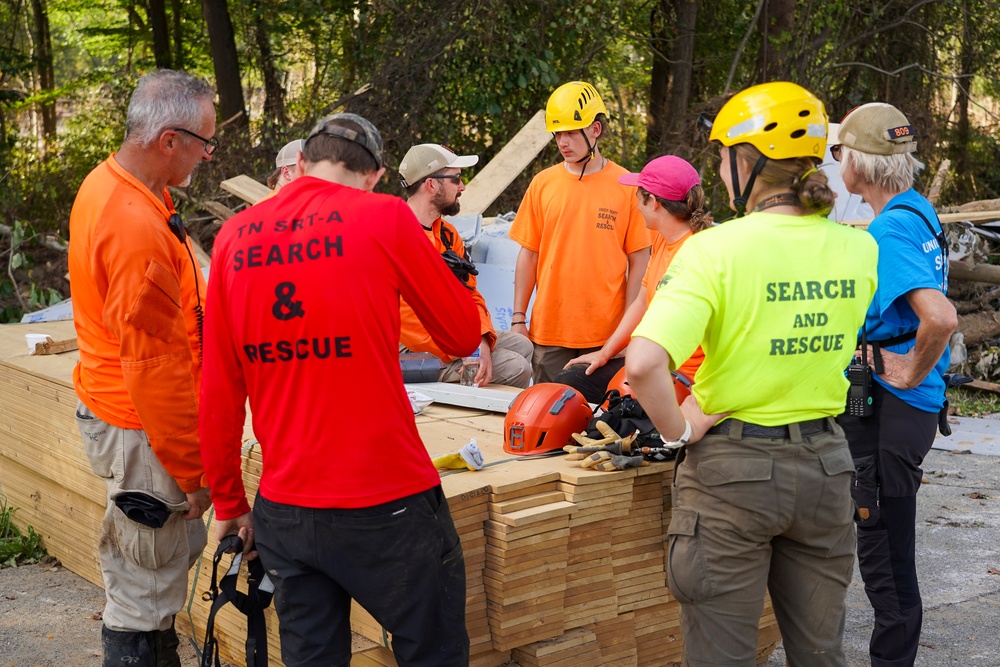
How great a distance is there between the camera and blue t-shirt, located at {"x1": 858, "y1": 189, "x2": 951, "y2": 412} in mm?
3453

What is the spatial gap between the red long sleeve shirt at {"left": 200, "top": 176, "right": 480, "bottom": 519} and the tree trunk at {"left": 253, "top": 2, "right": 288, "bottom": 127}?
9.80 metres

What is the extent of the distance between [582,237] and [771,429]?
3.03 meters

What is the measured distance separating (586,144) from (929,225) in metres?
2.42

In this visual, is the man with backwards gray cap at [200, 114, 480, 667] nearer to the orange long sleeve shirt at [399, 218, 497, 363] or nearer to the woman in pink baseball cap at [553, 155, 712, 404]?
the woman in pink baseball cap at [553, 155, 712, 404]

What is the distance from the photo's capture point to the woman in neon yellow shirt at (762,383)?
2549 mm

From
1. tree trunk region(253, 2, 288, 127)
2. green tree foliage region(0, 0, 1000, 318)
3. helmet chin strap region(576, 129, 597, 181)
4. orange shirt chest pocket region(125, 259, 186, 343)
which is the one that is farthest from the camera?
tree trunk region(253, 2, 288, 127)

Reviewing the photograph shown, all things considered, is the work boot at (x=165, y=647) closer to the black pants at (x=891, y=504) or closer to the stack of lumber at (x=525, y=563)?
the stack of lumber at (x=525, y=563)

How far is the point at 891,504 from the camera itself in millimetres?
3607

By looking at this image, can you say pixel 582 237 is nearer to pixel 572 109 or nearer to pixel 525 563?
pixel 572 109

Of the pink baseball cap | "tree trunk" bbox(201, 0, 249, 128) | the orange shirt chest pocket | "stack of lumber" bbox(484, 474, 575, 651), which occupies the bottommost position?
"stack of lumber" bbox(484, 474, 575, 651)

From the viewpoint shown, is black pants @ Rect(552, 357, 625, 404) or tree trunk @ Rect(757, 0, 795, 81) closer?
black pants @ Rect(552, 357, 625, 404)

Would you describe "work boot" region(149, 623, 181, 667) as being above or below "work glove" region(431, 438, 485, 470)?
below

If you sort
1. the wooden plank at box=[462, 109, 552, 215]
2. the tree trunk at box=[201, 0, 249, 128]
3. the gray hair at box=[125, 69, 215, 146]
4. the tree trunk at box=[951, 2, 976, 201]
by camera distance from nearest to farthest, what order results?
the gray hair at box=[125, 69, 215, 146] < the wooden plank at box=[462, 109, 552, 215] < the tree trunk at box=[201, 0, 249, 128] < the tree trunk at box=[951, 2, 976, 201]

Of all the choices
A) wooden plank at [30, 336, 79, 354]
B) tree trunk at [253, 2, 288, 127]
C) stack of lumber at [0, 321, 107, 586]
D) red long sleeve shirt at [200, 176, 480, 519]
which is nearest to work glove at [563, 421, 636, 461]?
red long sleeve shirt at [200, 176, 480, 519]
